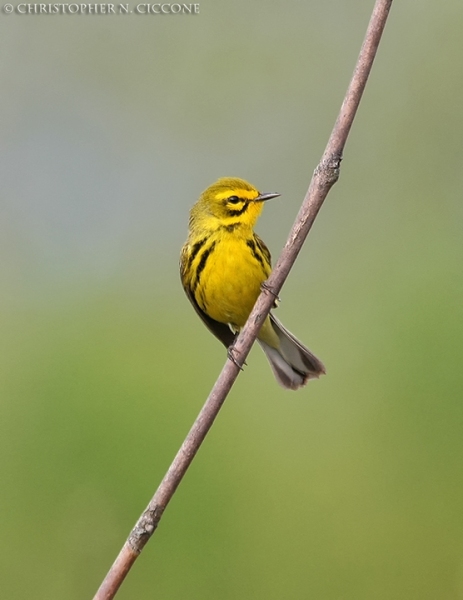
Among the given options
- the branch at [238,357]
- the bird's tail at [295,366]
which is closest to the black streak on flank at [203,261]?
the bird's tail at [295,366]

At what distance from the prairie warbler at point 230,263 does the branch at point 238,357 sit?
155 cm

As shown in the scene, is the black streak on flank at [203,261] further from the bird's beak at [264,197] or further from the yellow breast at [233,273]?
the bird's beak at [264,197]

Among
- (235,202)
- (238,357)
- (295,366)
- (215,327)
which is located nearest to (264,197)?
(235,202)

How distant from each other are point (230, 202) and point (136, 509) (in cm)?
200

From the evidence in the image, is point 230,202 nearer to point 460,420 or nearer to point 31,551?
point 460,420

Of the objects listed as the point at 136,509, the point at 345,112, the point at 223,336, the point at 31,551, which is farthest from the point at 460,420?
the point at 345,112

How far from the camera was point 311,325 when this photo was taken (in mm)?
5727

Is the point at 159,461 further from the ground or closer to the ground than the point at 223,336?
closer to the ground

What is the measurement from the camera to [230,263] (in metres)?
3.96

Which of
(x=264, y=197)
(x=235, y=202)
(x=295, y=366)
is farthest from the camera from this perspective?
(x=295, y=366)

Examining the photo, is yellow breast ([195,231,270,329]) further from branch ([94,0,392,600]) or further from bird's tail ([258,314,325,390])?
branch ([94,0,392,600])

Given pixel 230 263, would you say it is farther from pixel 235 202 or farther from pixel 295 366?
pixel 295 366

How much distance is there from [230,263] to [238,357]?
165 cm

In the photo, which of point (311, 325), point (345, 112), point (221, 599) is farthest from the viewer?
point (311, 325)
